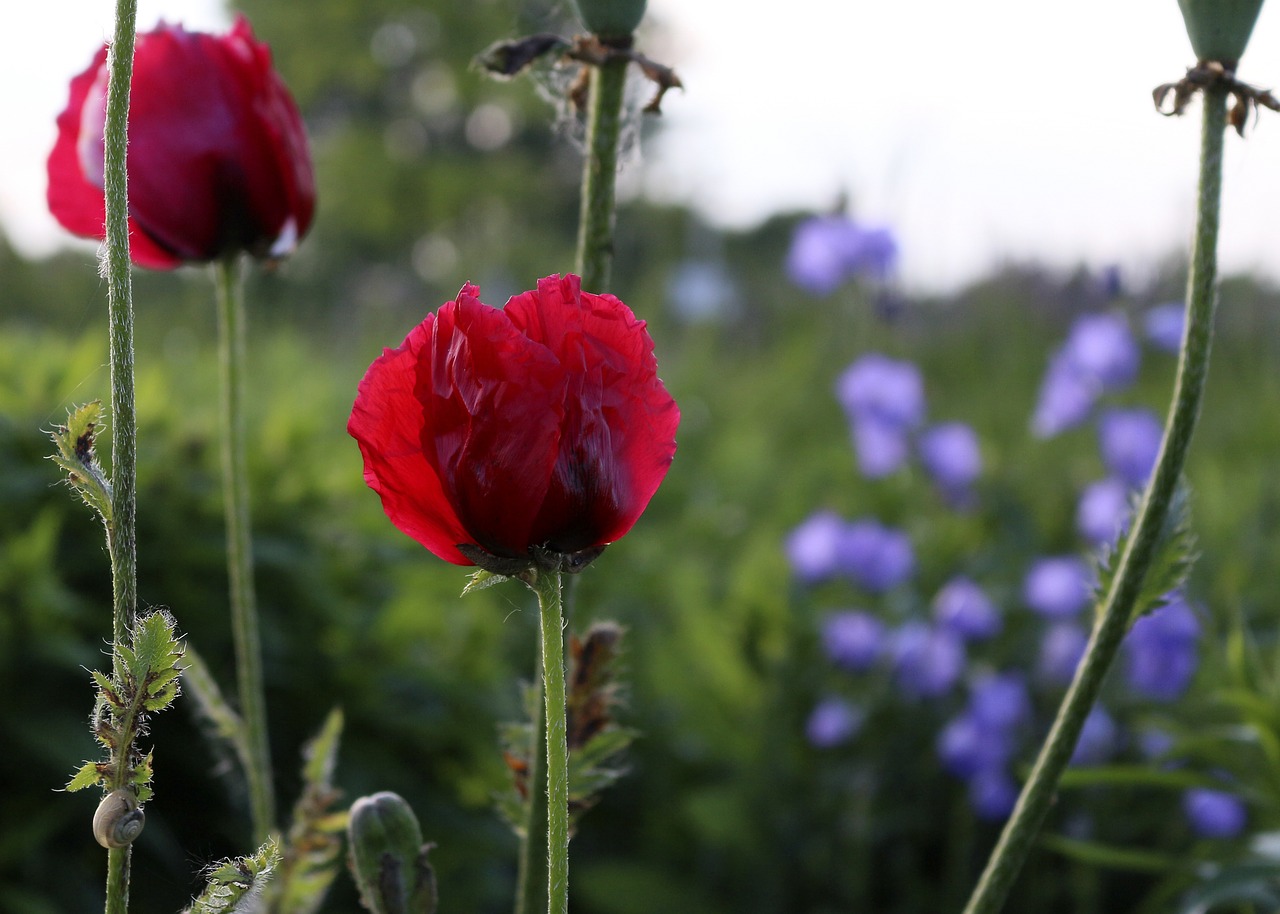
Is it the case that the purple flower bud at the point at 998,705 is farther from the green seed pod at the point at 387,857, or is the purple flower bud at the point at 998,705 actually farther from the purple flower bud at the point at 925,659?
the green seed pod at the point at 387,857

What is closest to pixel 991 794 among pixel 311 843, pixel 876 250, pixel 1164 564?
pixel 876 250

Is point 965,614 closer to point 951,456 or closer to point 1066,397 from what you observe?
point 951,456

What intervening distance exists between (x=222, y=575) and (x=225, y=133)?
1.24 metres

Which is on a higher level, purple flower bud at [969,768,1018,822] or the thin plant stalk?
the thin plant stalk

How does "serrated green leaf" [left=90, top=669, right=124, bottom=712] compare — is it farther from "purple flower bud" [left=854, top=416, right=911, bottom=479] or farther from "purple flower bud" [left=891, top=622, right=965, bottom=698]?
"purple flower bud" [left=854, top=416, right=911, bottom=479]

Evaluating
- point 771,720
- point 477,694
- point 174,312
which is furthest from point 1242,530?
point 174,312

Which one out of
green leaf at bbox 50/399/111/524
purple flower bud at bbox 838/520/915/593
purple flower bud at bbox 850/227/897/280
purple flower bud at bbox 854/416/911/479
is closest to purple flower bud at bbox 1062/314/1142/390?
purple flower bud at bbox 854/416/911/479

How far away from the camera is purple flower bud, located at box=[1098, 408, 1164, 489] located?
2525 mm

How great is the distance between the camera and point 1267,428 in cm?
429

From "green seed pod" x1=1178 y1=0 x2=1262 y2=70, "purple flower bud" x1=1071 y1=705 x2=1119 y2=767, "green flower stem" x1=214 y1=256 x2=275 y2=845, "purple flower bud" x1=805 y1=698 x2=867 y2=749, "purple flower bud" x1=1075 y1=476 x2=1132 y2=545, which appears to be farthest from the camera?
"purple flower bud" x1=1075 y1=476 x2=1132 y2=545

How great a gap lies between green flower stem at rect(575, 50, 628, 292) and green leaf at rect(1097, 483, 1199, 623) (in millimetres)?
269

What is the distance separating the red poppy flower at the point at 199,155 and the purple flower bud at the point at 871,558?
6.16ft

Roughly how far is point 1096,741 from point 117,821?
2.10m

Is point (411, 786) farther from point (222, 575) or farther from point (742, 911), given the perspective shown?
point (742, 911)
